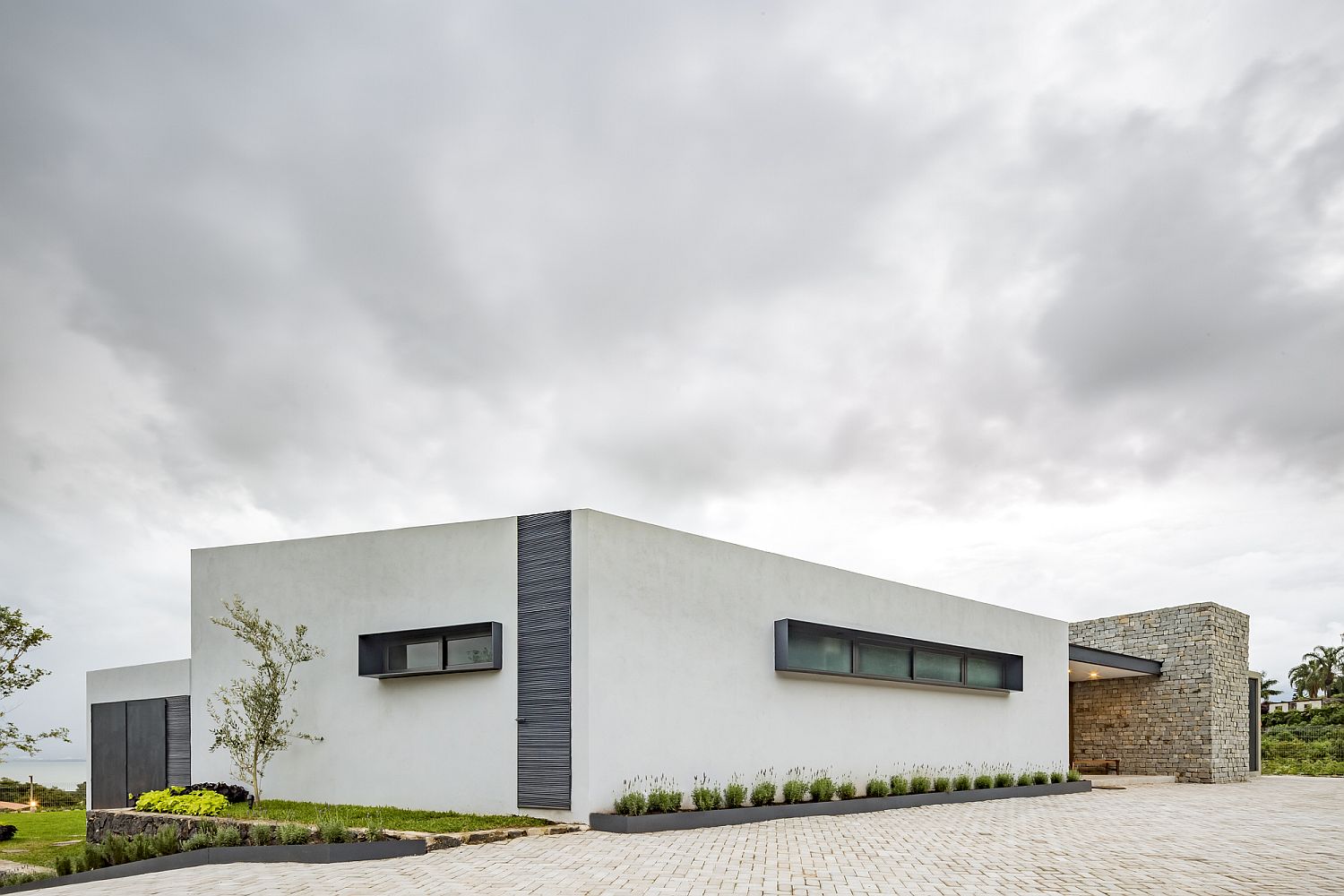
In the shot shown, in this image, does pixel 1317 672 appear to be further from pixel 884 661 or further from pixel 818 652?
pixel 818 652

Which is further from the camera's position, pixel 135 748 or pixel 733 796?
pixel 135 748

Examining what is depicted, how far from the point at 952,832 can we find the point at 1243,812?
732 centimetres

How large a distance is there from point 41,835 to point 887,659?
16.0 meters

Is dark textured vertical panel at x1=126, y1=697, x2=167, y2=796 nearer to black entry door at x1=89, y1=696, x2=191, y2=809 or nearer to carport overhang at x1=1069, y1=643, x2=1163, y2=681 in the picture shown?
black entry door at x1=89, y1=696, x2=191, y2=809

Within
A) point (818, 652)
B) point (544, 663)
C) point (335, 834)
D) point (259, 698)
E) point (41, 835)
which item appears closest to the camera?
point (335, 834)

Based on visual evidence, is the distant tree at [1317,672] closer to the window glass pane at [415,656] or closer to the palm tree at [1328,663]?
the palm tree at [1328,663]

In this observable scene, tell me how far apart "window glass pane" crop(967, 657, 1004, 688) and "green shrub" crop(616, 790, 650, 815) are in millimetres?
9240

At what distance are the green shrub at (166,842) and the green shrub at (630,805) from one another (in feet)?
15.8

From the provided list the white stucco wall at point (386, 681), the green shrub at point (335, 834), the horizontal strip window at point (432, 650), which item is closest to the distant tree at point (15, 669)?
Result: the white stucco wall at point (386, 681)

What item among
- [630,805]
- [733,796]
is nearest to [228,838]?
[630,805]

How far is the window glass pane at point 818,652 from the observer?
14547 millimetres

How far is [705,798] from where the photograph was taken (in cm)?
1220

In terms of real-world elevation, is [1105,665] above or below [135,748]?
above

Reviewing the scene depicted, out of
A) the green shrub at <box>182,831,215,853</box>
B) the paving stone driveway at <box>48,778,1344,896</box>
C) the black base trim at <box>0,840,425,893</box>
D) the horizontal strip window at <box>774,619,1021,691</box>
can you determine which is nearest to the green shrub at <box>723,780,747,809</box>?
the paving stone driveway at <box>48,778,1344,896</box>
